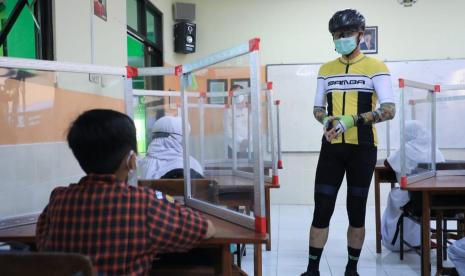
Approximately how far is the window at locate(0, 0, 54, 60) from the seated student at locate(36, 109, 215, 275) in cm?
159

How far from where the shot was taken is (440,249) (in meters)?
2.54

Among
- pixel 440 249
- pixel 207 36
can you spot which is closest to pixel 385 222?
pixel 440 249

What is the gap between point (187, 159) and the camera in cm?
180

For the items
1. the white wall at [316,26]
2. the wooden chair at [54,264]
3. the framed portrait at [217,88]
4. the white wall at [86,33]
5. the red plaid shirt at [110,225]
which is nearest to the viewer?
the wooden chair at [54,264]

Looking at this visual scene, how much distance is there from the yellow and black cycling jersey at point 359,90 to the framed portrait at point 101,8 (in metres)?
1.80

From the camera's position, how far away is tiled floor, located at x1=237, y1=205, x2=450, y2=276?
2795 millimetres

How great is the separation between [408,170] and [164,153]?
150cm

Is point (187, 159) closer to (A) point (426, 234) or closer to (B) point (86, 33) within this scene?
(A) point (426, 234)

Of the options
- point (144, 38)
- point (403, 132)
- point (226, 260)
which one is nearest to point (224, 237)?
point (226, 260)

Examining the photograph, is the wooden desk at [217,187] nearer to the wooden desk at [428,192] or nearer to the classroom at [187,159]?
→ the classroom at [187,159]

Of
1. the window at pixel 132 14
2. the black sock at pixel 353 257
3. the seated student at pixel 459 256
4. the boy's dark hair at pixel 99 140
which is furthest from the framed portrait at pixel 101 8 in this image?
the seated student at pixel 459 256

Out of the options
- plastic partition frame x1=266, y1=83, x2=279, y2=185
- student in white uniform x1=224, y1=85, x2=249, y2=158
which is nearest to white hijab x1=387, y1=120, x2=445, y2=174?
plastic partition frame x1=266, y1=83, x2=279, y2=185

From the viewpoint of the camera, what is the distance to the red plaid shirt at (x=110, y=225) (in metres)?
0.99

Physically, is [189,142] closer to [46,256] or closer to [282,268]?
[46,256]
